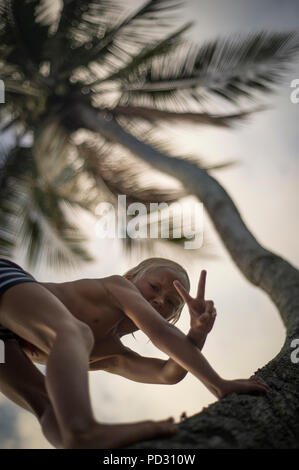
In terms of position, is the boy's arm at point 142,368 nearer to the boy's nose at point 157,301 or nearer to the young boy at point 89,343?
the young boy at point 89,343

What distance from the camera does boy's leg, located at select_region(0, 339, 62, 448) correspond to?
1.83 m

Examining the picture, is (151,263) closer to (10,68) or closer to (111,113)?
(111,113)

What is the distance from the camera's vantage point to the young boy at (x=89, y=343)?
4.09 feet

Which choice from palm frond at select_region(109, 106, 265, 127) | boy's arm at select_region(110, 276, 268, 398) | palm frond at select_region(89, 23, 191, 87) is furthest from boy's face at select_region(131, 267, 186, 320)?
palm frond at select_region(89, 23, 191, 87)

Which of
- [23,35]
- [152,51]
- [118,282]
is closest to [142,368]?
[118,282]

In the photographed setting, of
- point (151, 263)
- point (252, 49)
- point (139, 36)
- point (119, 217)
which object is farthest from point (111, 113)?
point (151, 263)

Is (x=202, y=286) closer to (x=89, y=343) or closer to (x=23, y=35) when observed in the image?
(x=89, y=343)

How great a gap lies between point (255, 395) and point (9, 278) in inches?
41.1

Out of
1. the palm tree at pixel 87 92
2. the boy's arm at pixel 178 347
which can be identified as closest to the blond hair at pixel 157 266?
the boy's arm at pixel 178 347

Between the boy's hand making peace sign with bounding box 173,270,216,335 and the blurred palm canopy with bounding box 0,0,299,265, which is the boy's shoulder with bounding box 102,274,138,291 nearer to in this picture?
the boy's hand making peace sign with bounding box 173,270,216,335

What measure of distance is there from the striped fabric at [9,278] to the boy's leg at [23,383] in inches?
3.5

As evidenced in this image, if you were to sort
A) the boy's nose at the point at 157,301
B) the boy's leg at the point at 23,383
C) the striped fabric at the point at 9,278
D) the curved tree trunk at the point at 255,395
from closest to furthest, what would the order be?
the curved tree trunk at the point at 255,395, the striped fabric at the point at 9,278, the boy's leg at the point at 23,383, the boy's nose at the point at 157,301

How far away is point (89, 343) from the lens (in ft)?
5.05

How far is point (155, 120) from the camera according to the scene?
264 inches
